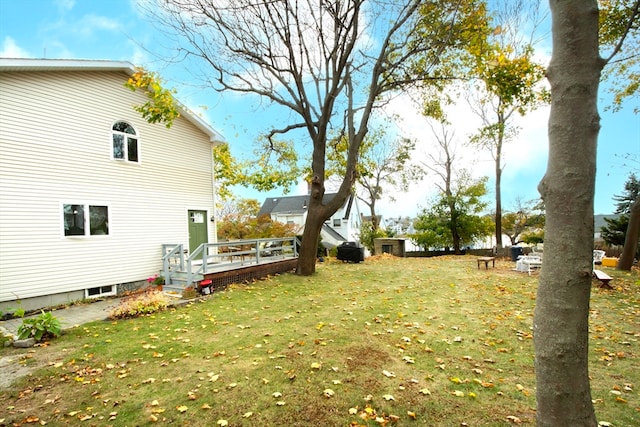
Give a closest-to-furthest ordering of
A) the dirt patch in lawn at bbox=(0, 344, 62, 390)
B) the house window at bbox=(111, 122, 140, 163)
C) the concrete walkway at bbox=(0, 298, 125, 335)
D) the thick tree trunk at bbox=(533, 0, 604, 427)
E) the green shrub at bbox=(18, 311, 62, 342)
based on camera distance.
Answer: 1. the thick tree trunk at bbox=(533, 0, 604, 427)
2. the dirt patch in lawn at bbox=(0, 344, 62, 390)
3. the green shrub at bbox=(18, 311, 62, 342)
4. the concrete walkway at bbox=(0, 298, 125, 335)
5. the house window at bbox=(111, 122, 140, 163)

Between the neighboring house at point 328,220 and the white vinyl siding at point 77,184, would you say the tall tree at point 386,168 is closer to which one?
the neighboring house at point 328,220

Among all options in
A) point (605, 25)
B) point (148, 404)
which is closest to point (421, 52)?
point (605, 25)

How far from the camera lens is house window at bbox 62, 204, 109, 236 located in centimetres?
924

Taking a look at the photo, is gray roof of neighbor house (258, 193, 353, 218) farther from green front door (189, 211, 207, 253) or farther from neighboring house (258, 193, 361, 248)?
green front door (189, 211, 207, 253)

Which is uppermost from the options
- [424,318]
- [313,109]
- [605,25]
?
[605,25]

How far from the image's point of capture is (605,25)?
9867 mm

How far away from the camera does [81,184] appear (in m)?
9.53

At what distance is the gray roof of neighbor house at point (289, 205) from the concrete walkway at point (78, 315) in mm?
28125

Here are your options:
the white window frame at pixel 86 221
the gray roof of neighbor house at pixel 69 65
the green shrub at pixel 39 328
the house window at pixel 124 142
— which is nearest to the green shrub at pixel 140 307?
the green shrub at pixel 39 328

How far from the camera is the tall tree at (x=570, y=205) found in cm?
185

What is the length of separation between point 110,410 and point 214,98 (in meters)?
10.9

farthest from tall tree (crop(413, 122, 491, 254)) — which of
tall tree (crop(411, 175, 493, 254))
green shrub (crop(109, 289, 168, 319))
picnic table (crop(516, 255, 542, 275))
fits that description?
green shrub (crop(109, 289, 168, 319))

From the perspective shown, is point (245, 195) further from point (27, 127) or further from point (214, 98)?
point (27, 127)

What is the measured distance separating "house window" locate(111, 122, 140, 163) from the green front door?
10.1ft
